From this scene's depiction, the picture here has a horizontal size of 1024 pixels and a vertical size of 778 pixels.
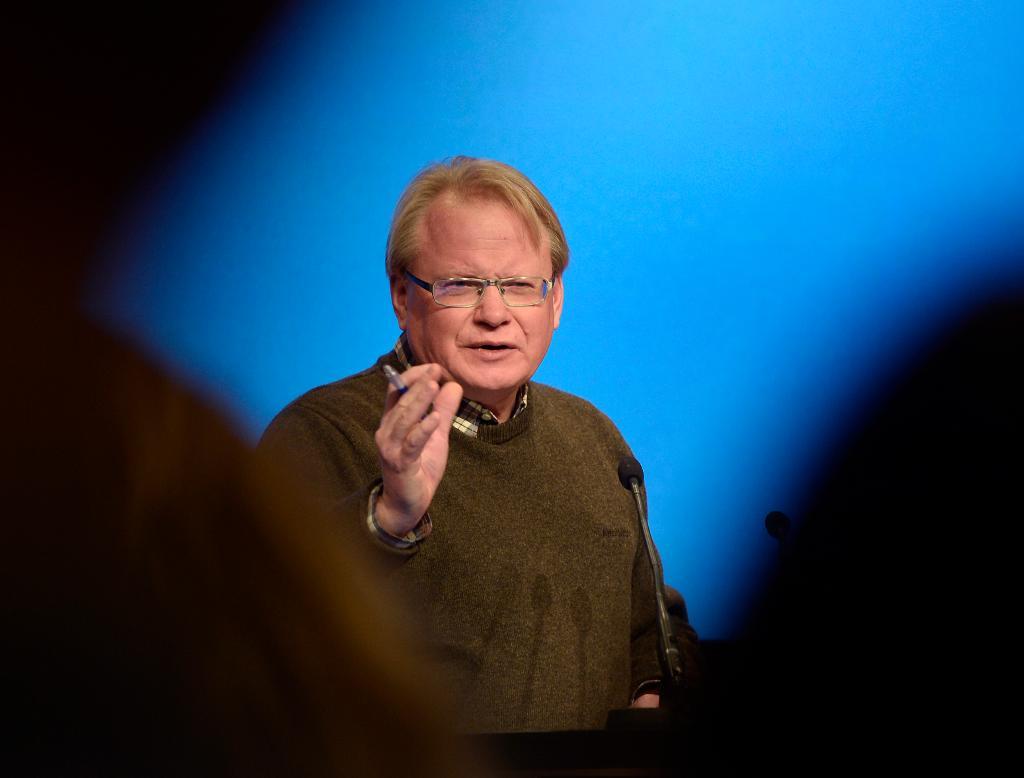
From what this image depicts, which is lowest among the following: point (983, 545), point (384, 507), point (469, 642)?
point (469, 642)

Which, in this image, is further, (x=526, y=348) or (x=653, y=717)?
(x=526, y=348)

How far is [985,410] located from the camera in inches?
30.4

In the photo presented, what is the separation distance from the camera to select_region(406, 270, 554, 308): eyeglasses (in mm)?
2137

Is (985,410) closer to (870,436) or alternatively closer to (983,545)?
(870,436)

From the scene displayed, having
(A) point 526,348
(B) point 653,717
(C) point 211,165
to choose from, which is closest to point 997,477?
(B) point 653,717

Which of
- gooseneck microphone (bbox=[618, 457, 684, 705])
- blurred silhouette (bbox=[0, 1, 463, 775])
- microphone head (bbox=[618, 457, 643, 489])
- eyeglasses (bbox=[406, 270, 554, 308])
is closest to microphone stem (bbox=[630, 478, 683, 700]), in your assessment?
gooseneck microphone (bbox=[618, 457, 684, 705])

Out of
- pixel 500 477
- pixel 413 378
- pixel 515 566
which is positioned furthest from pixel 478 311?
pixel 413 378

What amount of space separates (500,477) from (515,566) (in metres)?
0.20

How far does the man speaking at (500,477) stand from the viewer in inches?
76.2

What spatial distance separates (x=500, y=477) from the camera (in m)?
2.12

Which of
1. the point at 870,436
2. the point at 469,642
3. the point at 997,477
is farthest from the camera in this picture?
the point at 469,642

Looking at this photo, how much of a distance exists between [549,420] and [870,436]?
62.2 inches

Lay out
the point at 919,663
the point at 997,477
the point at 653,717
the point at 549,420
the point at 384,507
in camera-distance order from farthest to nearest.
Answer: the point at 549,420 < the point at 384,507 < the point at 653,717 < the point at 997,477 < the point at 919,663

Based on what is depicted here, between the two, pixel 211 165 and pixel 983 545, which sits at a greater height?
pixel 211 165
